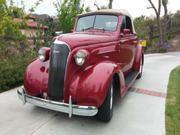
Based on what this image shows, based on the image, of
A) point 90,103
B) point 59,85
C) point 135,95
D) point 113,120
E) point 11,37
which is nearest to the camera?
point 90,103

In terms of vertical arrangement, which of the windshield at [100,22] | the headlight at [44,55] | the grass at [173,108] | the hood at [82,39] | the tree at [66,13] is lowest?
the grass at [173,108]

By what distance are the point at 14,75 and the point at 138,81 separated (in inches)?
142

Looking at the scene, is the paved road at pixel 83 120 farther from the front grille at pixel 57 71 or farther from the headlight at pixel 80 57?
the headlight at pixel 80 57

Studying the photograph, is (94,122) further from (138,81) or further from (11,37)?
(11,37)

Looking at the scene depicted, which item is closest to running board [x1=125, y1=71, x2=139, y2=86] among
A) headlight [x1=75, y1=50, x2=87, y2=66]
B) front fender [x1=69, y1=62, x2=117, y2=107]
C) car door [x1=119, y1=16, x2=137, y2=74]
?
car door [x1=119, y1=16, x2=137, y2=74]

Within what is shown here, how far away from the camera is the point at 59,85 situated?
3.89m

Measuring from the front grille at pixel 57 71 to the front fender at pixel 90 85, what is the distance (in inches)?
8.1

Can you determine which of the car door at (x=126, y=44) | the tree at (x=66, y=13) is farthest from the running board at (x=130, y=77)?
the tree at (x=66, y=13)

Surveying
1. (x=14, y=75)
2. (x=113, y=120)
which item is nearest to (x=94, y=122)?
(x=113, y=120)

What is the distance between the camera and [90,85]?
3.71 metres

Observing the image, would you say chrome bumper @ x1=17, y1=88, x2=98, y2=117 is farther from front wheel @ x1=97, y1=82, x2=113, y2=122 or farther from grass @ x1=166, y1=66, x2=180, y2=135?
grass @ x1=166, y1=66, x2=180, y2=135

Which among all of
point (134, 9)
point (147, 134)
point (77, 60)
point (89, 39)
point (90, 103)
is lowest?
point (147, 134)

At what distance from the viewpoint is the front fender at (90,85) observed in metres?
3.65

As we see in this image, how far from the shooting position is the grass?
401 cm
